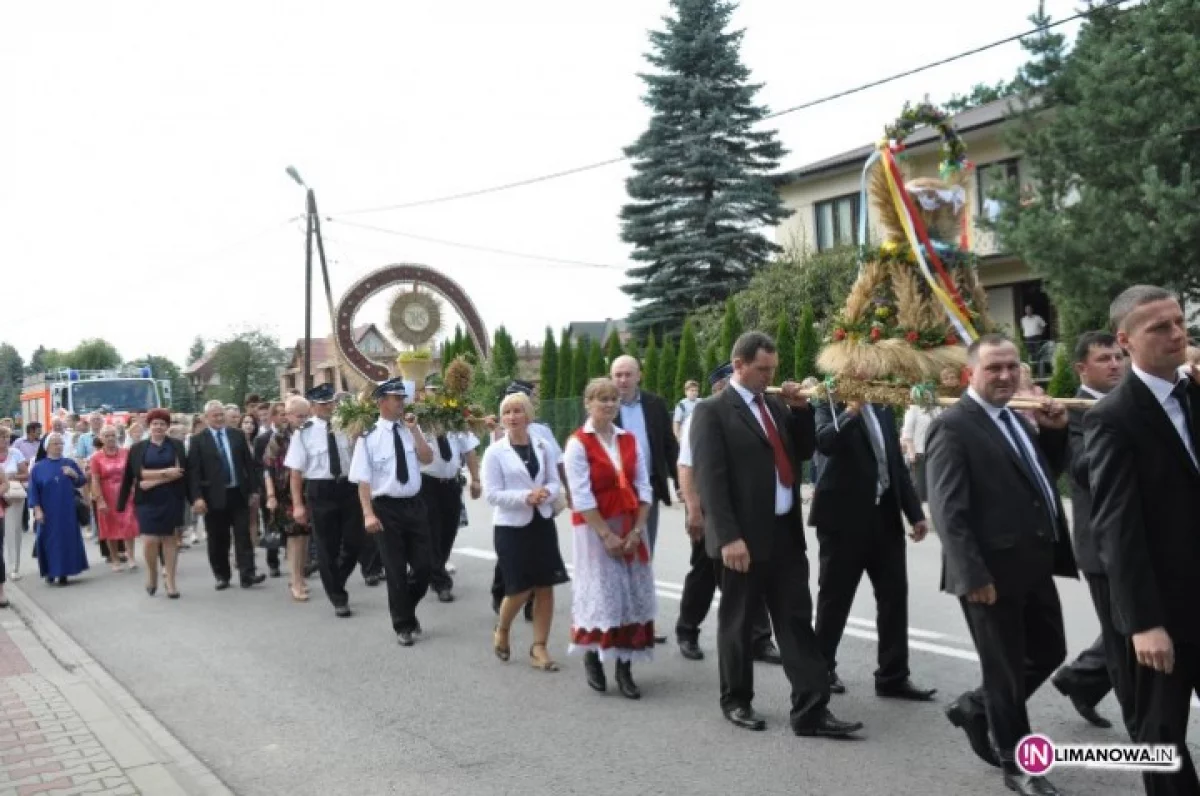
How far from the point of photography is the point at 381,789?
5652mm

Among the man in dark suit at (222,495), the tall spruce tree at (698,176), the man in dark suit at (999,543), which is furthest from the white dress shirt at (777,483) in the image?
the tall spruce tree at (698,176)

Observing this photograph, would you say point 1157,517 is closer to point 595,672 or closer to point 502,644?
point 595,672

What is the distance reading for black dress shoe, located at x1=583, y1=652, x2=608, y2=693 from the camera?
24.1 ft

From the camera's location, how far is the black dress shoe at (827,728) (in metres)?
6.01

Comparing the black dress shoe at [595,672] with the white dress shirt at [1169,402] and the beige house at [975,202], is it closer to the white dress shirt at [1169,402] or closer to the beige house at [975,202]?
the white dress shirt at [1169,402]

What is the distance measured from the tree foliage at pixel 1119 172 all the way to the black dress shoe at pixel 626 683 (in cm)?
1383

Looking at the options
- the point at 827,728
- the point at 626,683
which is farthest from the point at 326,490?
the point at 827,728

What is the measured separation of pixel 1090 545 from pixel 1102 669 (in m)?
1.00

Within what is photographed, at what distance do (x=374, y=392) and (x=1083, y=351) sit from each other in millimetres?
6066

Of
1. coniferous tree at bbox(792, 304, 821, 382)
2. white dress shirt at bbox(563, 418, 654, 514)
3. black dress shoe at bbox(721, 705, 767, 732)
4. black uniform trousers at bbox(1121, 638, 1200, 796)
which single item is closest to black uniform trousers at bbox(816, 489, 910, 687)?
black dress shoe at bbox(721, 705, 767, 732)

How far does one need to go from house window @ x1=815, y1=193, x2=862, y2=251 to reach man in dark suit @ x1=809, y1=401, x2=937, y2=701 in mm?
26260

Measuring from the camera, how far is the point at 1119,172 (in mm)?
19156

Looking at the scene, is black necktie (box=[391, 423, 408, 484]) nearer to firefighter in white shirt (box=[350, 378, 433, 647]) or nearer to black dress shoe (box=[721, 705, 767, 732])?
firefighter in white shirt (box=[350, 378, 433, 647])

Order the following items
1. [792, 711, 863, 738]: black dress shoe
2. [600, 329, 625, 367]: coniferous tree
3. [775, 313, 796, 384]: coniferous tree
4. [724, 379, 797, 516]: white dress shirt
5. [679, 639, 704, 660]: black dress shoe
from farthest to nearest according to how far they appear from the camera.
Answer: [600, 329, 625, 367]: coniferous tree < [775, 313, 796, 384]: coniferous tree < [679, 639, 704, 660]: black dress shoe < [724, 379, 797, 516]: white dress shirt < [792, 711, 863, 738]: black dress shoe
